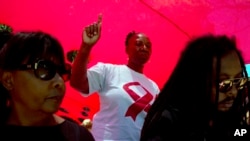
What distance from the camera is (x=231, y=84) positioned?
1371 millimetres

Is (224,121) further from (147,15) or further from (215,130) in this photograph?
(147,15)

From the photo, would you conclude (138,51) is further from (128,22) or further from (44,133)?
(44,133)

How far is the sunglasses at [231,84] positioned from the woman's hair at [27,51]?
1.64 ft

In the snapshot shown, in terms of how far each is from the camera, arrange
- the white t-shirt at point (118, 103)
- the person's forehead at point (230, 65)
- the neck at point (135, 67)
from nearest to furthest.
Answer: the person's forehead at point (230, 65) < the white t-shirt at point (118, 103) < the neck at point (135, 67)

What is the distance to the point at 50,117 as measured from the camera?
1.35 m

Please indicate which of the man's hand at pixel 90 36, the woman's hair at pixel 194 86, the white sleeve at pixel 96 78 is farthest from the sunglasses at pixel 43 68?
the white sleeve at pixel 96 78

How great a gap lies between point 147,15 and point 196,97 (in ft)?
5.40

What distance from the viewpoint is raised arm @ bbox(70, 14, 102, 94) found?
199 cm

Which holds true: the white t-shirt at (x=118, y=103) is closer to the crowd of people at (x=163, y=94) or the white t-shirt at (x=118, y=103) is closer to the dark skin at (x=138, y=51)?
the dark skin at (x=138, y=51)

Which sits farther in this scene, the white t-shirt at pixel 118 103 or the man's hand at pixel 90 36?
the white t-shirt at pixel 118 103

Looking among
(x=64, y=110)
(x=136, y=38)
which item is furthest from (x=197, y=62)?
Result: (x=64, y=110)

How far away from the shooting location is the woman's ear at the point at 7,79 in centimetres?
136

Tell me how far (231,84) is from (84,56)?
840 millimetres

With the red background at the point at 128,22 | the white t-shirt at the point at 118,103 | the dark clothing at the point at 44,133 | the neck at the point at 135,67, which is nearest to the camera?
the dark clothing at the point at 44,133
